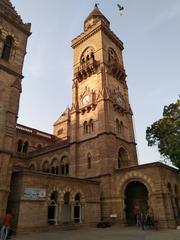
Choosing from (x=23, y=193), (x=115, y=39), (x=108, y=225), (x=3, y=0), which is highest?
(x=115, y=39)

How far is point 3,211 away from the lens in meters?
18.1

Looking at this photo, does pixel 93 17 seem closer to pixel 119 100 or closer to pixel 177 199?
pixel 119 100

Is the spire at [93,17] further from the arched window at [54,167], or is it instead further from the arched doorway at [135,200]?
the arched doorway at [135,200]

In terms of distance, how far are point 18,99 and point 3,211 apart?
11493mm

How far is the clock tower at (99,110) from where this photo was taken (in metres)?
29.8

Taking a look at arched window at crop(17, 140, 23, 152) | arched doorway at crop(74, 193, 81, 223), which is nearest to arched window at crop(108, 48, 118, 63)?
arched window at crop(17, 140, 23, 152)

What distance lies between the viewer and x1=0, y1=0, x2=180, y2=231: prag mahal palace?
2031 centimetres

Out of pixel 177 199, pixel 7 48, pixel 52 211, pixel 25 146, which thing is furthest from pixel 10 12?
pixel 177 199

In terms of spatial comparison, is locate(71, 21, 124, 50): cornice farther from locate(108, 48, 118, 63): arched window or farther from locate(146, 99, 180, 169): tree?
locate(146, 99, 180, 169): tree

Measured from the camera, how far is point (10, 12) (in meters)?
27.0

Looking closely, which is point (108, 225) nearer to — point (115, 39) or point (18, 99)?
point (18, 99)

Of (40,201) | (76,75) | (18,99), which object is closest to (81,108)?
(76,75)

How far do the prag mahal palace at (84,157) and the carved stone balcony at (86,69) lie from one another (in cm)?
17

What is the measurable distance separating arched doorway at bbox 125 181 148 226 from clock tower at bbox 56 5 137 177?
3.89m
